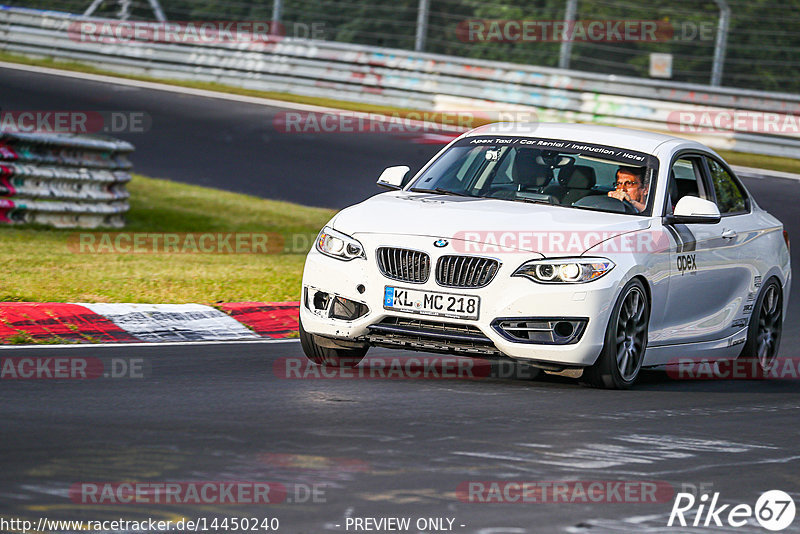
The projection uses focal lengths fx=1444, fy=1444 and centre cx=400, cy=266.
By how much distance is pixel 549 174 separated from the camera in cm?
909

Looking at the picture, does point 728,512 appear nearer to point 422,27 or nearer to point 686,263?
point 686,263

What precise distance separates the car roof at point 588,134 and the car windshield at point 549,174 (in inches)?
3.0

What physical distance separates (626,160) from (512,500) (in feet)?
13.7

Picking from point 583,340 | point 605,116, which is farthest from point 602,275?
point 605,116

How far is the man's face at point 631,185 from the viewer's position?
897 cm

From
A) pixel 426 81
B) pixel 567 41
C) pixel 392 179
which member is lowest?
pixel 392 179

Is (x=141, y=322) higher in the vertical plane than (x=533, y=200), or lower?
lower

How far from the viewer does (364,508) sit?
205 inches

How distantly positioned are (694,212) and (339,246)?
7.25 ft

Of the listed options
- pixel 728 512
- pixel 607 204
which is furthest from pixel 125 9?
pixel 728 512

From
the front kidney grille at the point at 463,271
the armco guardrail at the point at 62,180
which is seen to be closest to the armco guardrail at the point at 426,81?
the armco guardrail at the point at 62,180

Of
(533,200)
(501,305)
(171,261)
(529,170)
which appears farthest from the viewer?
(171,261)

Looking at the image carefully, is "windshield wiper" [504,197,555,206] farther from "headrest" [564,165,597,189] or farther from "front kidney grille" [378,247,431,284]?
"front kidney grille" [378,247,431,284]

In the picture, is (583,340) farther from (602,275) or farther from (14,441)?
(14,441)
